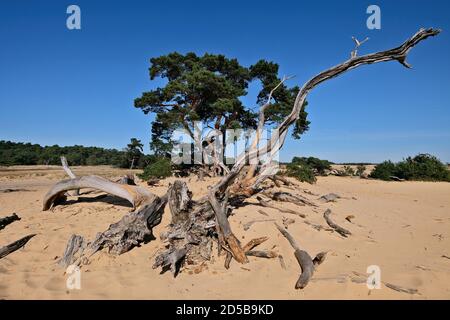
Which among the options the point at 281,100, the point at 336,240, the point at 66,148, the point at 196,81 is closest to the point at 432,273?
the point at 336,240

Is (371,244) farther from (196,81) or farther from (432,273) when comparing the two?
(196,81)

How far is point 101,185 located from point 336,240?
182 inches

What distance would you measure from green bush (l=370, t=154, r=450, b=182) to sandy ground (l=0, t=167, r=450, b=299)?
13530 millimetres

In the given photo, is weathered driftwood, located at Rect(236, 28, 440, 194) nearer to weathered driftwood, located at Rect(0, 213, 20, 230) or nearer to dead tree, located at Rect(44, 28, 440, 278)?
dead tree, located at Rect(44, 28, 440, 278)

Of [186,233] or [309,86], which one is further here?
[309,86]

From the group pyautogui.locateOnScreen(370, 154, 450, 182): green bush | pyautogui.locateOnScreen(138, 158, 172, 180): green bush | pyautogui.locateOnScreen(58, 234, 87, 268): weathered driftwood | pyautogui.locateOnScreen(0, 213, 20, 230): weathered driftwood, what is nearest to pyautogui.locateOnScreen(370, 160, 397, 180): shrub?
pyautogui.locateOnScreen(370, 154, 450, 182): green bush

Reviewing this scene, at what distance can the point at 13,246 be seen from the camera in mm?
4344

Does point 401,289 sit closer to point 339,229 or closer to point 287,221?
point 339,229

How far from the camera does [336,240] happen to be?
184 inches

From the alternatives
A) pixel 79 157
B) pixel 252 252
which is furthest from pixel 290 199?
pixel 79 157

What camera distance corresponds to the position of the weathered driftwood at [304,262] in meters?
3.21

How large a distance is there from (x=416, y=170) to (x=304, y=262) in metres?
18.2

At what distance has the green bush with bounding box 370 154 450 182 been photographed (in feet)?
56.9

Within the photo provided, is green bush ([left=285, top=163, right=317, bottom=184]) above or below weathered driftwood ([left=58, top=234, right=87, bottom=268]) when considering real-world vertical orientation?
above
